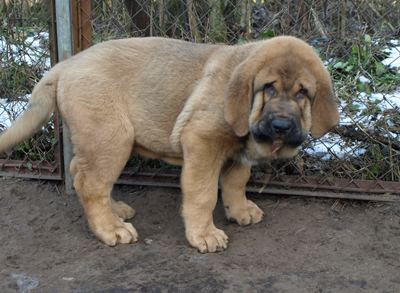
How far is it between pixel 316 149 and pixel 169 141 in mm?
1904

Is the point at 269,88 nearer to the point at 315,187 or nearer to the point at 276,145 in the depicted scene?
the point at 276,145

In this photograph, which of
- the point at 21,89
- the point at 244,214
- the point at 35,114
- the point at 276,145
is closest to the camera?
the point at 276,145

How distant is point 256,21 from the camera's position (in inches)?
249

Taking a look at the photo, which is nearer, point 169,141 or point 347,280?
point 347,280

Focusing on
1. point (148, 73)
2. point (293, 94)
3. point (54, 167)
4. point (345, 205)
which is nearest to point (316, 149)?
point (345, 205)

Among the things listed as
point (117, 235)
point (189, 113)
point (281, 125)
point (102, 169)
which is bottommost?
point (117, 235)

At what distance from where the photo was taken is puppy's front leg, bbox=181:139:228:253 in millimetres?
3285

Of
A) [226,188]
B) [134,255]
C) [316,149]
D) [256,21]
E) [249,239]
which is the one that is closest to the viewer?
[134,255]

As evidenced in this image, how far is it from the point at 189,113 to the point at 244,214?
117 cm

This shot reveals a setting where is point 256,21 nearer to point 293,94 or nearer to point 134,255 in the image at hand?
point 293,94

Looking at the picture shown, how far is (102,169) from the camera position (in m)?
3.49

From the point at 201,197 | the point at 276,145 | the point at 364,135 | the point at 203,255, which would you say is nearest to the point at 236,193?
the point at 201,197

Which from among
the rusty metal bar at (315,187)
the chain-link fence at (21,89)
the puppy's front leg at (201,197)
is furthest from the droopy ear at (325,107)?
the chain-link fence at (21,89)

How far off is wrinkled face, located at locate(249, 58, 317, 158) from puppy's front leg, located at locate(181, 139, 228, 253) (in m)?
0.47
